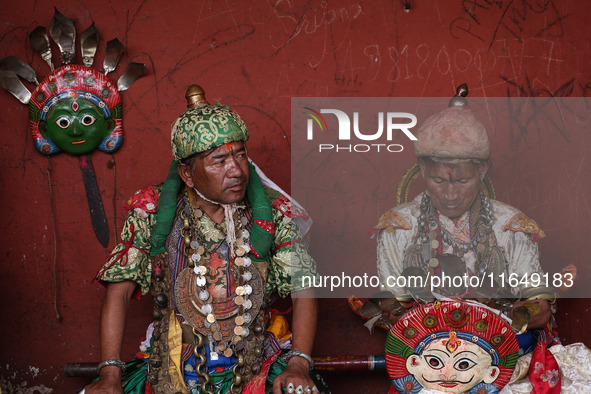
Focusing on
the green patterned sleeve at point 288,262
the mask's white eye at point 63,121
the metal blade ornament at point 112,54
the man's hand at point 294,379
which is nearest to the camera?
the man's hand at point 294,379

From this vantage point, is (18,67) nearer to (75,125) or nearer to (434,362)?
(75,125)

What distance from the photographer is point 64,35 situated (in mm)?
4895

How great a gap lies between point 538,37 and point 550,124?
554 mm

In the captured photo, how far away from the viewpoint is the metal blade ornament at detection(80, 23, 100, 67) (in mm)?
4926

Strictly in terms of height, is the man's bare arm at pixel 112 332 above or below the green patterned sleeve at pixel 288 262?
below

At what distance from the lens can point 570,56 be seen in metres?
5.21

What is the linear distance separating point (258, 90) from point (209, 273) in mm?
1423

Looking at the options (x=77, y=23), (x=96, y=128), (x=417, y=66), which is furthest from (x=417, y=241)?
(x=77, y=23)

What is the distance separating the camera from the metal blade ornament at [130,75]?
497cm

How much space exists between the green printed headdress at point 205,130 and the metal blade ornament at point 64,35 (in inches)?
44.4

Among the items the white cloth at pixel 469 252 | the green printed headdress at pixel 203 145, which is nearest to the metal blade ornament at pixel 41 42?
the green printed headdress at pixel 203 145

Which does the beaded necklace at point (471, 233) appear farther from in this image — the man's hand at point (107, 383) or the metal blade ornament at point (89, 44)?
the metal blade ornament at point (89, 44)

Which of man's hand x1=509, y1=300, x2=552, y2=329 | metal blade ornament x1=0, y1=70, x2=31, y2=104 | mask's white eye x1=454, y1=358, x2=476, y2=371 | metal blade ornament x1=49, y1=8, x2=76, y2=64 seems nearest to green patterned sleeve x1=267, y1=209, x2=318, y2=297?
mask's white eye x1=454, y1=358, x2=476, y2=371

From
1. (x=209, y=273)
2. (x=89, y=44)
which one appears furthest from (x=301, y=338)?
(x=89, y=44)
